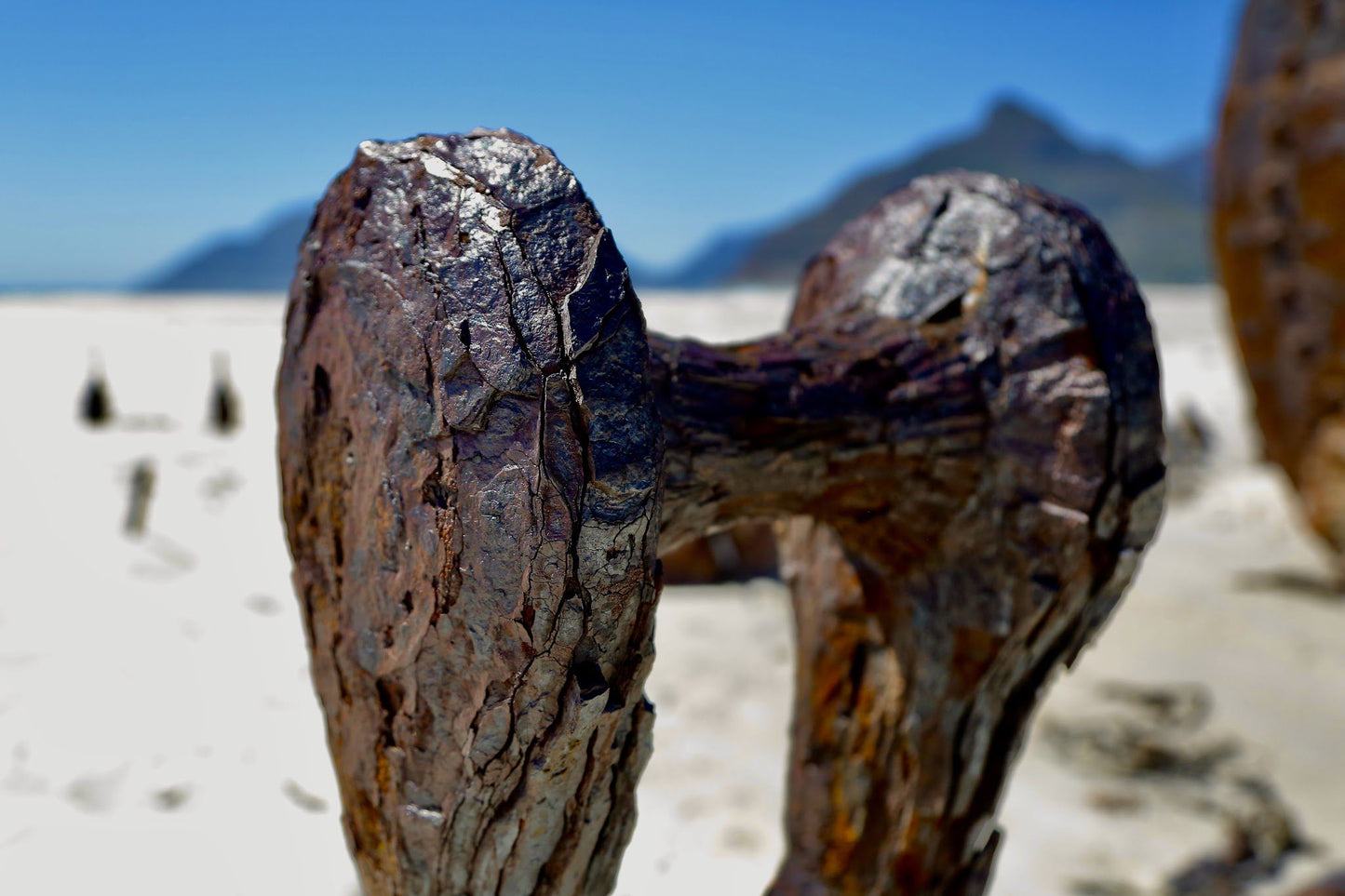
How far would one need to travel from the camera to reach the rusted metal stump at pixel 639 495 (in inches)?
37.1

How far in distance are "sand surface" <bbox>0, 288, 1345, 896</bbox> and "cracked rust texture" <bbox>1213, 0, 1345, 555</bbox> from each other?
75 centimetres

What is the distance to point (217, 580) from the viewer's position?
300cm

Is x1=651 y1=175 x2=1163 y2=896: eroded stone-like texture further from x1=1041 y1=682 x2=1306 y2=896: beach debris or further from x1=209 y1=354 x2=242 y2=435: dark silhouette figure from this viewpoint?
x1=209 y1=354 x2=242 y2=435: dark silhouette figure

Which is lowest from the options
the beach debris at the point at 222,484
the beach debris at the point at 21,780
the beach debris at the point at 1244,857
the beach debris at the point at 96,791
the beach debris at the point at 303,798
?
the beach debris at the point at 1244,857

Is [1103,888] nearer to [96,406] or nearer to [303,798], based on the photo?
[303,798]

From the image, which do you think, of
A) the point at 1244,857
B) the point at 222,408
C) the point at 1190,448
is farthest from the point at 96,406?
the point at 1190,448

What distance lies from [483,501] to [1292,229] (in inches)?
150

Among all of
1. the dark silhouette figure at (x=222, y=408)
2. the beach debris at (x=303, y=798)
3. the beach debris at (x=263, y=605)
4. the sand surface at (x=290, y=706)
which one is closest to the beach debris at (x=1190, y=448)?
the sand surface at (x=290, y=706)

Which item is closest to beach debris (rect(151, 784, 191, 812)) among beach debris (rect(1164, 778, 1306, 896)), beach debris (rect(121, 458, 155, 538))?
beach debris (rect(121, 458, 155, 538))

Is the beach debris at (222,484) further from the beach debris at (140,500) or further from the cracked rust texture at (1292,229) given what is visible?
the cracked rust texture at (1292,229)

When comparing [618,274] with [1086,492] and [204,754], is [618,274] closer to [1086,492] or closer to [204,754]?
[1086,492]

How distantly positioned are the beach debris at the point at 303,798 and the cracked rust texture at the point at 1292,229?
368 centimetres

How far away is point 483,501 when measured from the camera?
94cm

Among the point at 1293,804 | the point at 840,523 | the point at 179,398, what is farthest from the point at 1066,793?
the point at 179,398
